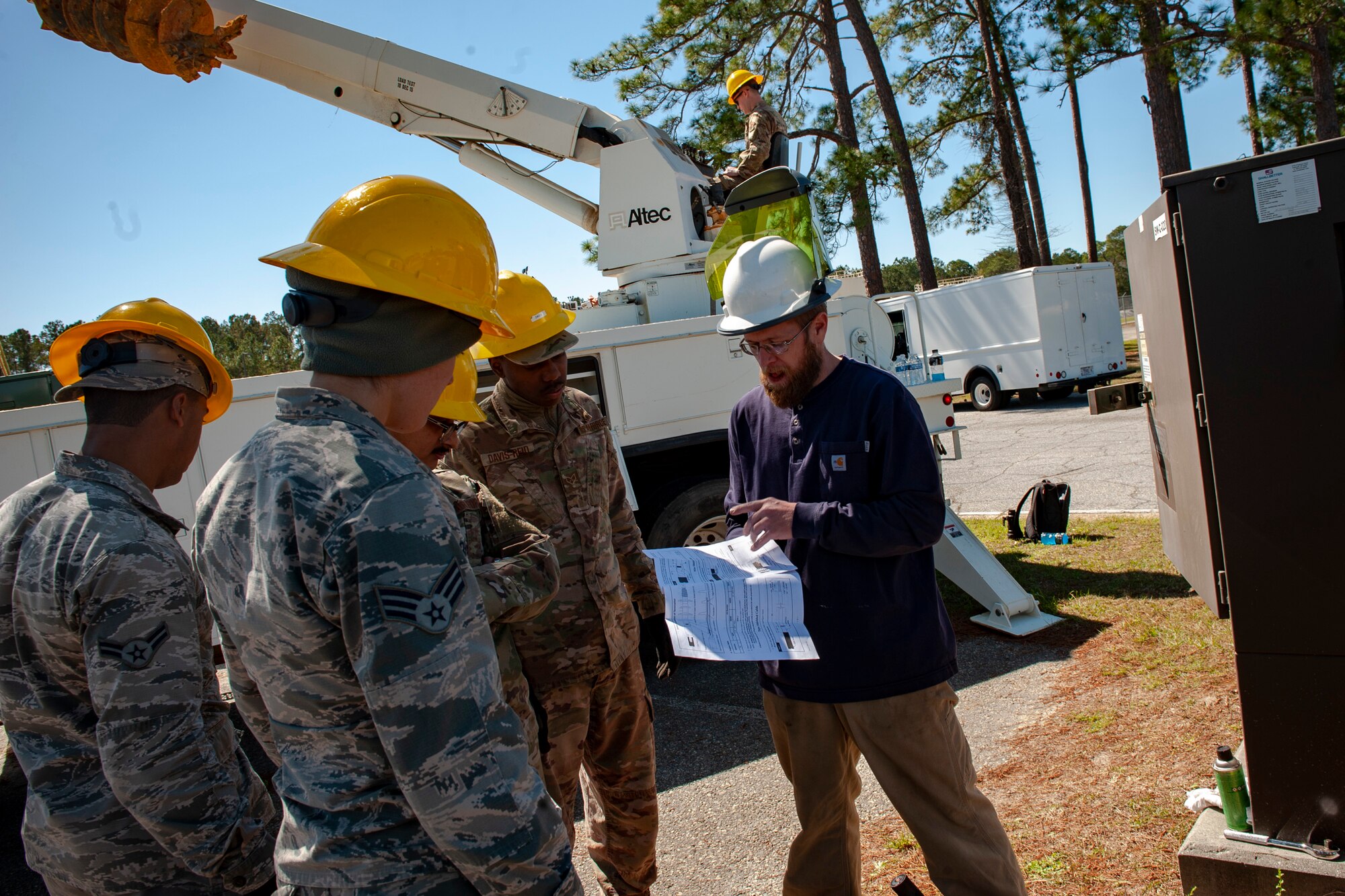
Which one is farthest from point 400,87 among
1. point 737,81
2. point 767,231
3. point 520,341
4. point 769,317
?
point 769,317

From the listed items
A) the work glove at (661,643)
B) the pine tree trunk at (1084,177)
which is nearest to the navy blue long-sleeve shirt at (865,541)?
the work glove at (661,643)

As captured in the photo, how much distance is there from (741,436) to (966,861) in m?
1.24

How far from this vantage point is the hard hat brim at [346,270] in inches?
47.0

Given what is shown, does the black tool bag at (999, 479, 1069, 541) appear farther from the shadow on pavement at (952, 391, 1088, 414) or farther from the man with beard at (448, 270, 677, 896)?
the shadow on pavement at (952, 391, 1088, 414)

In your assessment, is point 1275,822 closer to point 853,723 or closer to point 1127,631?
point 853,723

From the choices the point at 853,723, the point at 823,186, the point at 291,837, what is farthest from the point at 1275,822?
the point at 823,186

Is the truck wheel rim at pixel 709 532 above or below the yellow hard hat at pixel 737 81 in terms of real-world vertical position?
below

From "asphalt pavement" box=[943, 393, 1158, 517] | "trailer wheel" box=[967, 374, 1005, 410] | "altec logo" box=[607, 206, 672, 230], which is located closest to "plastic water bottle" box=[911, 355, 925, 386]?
"asphalt pavement" box=[943, 393, 1158, 517]

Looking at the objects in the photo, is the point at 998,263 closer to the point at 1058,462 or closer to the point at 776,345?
the point at 1058,462

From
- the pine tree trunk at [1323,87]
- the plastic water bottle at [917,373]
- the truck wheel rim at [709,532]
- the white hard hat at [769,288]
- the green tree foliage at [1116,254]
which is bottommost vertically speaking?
the truck wheel rim at [709,532]

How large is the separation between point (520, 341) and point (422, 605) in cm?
166

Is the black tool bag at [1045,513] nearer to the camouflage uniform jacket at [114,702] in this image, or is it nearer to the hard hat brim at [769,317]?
the hard hat brim at [769,317]

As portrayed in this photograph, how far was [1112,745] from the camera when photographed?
138 inches

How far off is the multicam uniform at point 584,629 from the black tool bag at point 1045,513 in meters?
5.36
